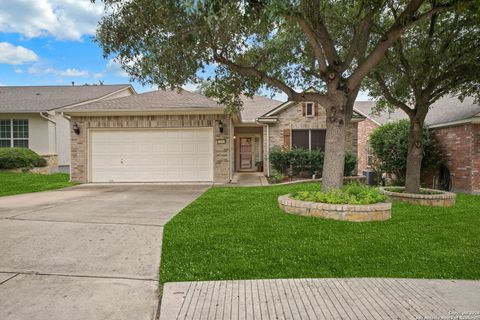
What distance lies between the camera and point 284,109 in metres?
15.3

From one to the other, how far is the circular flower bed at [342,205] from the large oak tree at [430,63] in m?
3.02

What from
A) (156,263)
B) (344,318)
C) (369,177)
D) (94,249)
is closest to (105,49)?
(94,249)

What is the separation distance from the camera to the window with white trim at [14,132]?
17.3m

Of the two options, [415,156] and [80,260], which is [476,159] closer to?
[415,156]

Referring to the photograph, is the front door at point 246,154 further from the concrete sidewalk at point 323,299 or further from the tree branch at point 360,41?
the concrete sidewalk at point 323,299

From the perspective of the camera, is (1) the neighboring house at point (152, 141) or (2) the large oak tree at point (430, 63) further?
(1) the neighboring house at point (152, 141)

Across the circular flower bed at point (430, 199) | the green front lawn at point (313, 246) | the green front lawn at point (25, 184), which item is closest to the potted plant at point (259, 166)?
the green front lawn at point (25, 184)

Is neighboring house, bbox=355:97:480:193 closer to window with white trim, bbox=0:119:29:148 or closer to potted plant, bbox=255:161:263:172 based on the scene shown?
potted plant, bbox=255:161:263:172

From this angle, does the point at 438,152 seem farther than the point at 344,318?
Yes

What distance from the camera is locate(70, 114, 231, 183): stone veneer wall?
39.8 feet

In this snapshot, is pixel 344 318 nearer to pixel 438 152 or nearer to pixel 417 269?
pixel 417 269

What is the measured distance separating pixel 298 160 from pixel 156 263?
436 inches

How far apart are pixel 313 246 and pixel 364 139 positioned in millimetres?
17305

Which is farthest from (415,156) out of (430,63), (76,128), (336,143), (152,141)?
(76,128)
